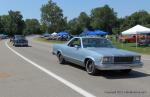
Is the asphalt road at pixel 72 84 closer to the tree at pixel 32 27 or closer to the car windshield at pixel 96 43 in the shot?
the car windshield at pixel 96 43

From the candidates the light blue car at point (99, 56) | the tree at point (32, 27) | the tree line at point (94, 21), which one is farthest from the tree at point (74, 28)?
the light blue car at point (99, 56)

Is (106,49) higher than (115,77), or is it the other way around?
(106,49)

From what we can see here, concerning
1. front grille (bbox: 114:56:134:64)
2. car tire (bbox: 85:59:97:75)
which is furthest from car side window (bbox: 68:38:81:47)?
front grille (bbox: 114:56:134:64)

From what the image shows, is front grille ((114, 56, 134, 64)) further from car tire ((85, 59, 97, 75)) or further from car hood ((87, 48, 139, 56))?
car tire ((85, 59, 97, 75))

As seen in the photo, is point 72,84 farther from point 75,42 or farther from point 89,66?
point 75,42

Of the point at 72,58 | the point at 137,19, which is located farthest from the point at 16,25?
the point at 72,58

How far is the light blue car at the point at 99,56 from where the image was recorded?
12.3m

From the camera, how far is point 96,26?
163625 mm

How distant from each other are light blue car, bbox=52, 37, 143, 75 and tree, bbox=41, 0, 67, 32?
7557 cm

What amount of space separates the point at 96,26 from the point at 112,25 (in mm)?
8499

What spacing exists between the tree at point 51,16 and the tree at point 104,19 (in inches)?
2846

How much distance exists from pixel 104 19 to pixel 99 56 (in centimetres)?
16003

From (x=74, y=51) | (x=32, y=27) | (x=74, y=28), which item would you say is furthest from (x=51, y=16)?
(x=32, y=27)

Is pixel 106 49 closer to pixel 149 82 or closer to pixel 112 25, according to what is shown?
pixel 149 82
